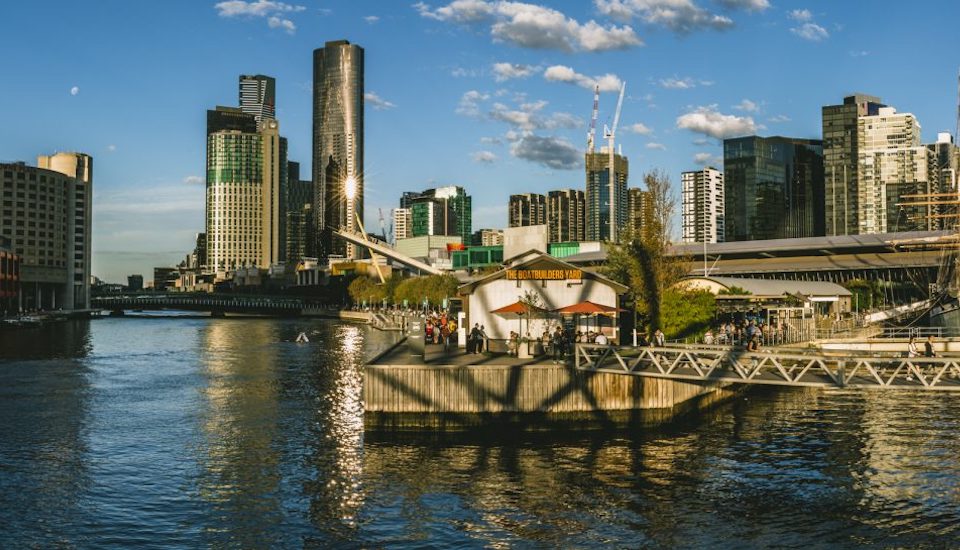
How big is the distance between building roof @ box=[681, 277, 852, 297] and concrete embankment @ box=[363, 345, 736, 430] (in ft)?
92.0

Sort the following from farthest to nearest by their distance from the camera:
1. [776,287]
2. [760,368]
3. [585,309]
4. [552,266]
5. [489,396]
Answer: [776,287] → [552,266] → [585,309] → [489,396] → [760,368]

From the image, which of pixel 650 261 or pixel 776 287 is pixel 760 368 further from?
pixel 776 287

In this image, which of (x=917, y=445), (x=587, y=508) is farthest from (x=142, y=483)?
(x=917, y=445)

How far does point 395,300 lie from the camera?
186 meters

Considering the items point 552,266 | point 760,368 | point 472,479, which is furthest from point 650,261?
point 472,479

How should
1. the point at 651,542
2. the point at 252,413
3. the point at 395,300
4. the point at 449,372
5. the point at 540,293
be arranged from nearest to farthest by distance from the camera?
the point at 651,542, the point at 449,372, the point at 252,413, the point at 540,293, the point at 395,300

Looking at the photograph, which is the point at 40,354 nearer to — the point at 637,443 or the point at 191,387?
the point at 191,387

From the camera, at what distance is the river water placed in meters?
25.3

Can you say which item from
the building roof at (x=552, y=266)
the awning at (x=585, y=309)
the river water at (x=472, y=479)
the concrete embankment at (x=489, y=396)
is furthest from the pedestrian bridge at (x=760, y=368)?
the building roof at (x=552, y=266)

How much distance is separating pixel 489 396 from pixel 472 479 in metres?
7.83

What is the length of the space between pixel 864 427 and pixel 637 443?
12869 mm

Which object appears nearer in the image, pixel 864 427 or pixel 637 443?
pixel 637 443

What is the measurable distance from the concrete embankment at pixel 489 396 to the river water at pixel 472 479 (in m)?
1.01

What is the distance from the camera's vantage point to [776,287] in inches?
3265
